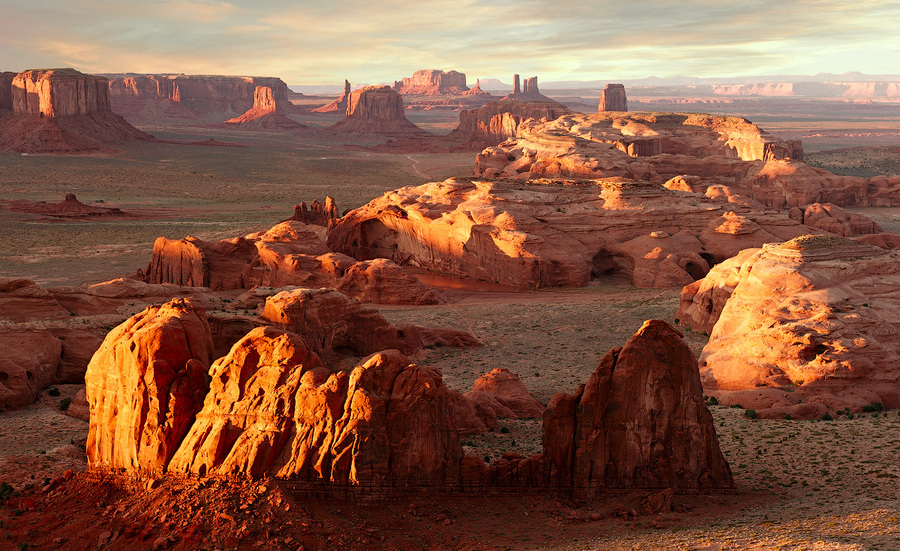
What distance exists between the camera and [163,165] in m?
130

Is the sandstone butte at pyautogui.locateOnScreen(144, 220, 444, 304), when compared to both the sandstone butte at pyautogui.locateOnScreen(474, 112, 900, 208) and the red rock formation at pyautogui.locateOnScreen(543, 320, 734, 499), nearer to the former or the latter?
the red rock formation at pyautogui.locateOnScreen(543, 320, 734, 499)

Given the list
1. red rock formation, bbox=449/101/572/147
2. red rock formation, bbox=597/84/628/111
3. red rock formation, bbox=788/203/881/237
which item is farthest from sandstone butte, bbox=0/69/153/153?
red rock formation, bbox=788/203/881/237

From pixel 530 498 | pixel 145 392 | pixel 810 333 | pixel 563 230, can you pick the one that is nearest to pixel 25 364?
pixel 145 392

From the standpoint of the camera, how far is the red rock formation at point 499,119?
15800 centimetres

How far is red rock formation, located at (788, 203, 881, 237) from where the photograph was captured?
220ft

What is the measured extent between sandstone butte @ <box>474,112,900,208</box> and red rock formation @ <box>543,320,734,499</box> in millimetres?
52682

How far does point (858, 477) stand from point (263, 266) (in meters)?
36.1

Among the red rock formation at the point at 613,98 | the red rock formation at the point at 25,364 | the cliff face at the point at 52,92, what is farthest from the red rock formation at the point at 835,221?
the red rock formation at the point at 613,98

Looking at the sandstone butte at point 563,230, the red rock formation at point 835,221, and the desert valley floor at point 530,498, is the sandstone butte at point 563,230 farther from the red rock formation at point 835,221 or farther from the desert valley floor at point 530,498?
the red rock formation at point 835,221

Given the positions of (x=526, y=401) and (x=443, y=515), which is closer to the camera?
(x=443, y=515)

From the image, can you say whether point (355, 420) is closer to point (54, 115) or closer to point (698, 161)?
point (698, 161)

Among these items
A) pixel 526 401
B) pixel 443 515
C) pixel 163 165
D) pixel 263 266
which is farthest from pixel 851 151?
pixel 443 515

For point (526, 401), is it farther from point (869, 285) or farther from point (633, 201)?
point (633, 201)

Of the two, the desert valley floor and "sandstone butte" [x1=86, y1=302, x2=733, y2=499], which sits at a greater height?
"sandstone butte" [x1=86, y1=302, x2=733, y2=499]
